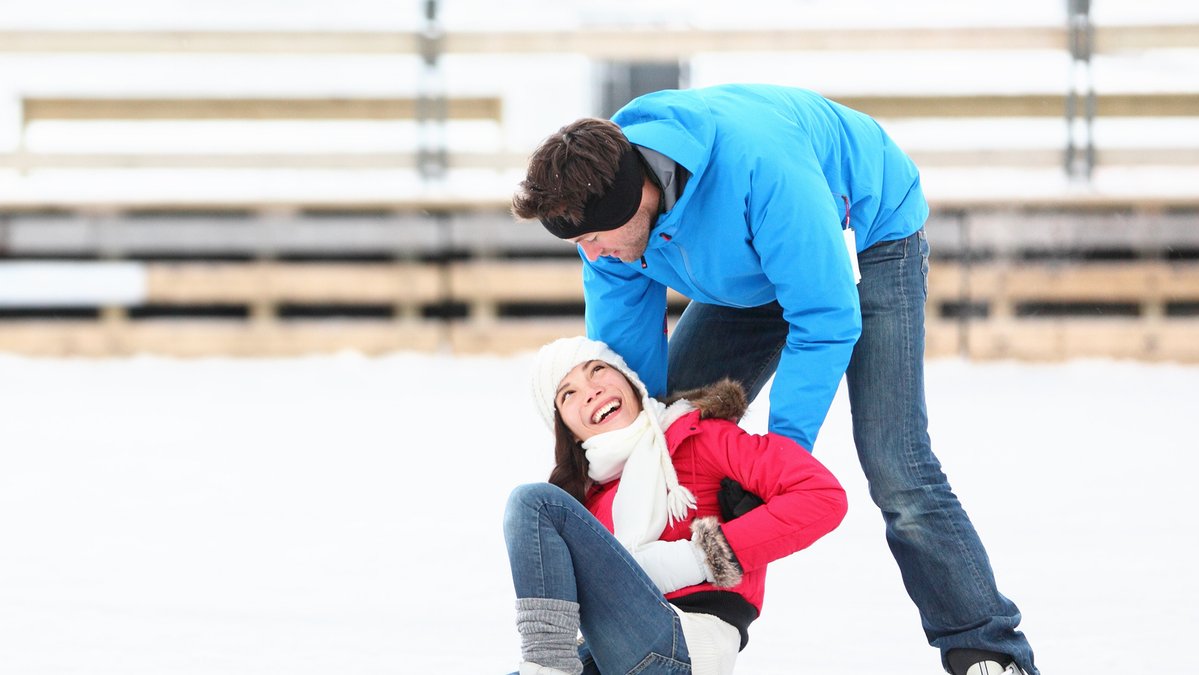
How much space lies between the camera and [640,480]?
1812 mm

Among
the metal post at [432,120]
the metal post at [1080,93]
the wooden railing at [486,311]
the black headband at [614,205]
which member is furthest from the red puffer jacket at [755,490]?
the metal post at [1080,93]

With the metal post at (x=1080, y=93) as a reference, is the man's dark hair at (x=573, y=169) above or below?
below

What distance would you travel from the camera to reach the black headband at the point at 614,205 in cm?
164

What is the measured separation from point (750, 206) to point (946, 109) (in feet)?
16.4

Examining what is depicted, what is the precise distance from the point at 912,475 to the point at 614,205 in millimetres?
621

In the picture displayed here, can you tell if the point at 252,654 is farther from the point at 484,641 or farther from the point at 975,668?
the point at 975,668

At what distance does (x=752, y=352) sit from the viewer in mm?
2098

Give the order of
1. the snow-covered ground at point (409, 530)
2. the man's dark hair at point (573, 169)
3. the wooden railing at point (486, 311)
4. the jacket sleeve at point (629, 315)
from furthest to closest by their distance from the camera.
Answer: the wooden railing at point (486, 311)
the snow-covered ground at point (409, 530)
the jacket sleeve at point (629, 315)
the man's dark hair at point (573, 169)

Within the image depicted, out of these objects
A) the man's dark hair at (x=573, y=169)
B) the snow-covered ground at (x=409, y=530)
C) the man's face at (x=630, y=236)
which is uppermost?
the man's dark hair at (x=573, y=169)

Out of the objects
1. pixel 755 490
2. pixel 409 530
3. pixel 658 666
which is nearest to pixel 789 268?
pixel 755 490

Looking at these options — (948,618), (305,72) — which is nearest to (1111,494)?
(948,618)

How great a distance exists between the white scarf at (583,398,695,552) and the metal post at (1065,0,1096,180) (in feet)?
16.2

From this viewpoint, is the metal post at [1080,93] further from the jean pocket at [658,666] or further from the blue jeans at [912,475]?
the jean pocket at [658,666]

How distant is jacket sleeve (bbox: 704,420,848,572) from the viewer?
1712mm
